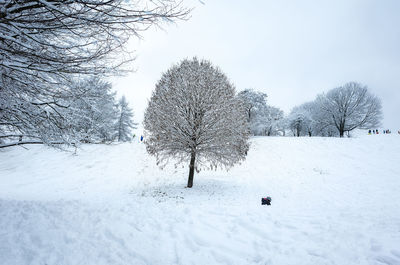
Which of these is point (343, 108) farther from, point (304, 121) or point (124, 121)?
point (124, 121)

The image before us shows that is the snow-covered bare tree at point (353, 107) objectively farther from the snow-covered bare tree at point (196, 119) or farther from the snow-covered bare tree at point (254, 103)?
the snow-covered bare tree at point (196, 119)

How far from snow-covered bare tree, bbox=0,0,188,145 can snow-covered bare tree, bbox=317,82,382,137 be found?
3362 cm

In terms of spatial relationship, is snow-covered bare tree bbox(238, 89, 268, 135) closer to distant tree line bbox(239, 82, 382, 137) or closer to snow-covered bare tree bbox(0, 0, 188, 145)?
distant tree line bbox(239, 82, 382, 137)

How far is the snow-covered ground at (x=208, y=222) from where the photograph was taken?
379 centimetres

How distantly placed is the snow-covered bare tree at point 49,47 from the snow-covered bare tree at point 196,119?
5118 millimetres

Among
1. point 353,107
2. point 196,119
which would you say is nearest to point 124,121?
point 196,119

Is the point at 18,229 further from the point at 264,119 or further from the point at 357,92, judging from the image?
the point at 357,92

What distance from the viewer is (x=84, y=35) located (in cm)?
315

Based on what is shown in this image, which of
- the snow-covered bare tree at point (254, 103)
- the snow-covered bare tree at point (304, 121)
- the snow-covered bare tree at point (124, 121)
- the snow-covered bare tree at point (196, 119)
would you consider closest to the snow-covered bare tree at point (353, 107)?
the snow-covered bare tree at point (304, 121)

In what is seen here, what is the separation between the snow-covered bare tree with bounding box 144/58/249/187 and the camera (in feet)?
31.0

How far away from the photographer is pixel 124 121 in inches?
1183

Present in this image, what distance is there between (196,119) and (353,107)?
96.4 ft

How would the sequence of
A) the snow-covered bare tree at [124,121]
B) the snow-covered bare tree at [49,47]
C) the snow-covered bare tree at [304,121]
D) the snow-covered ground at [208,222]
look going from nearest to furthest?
1. the snow-covered bare tree at [49,47]
2. the snow-covered ground at [208,222]
3. the snow-covered bare tree at [124,121]
4. the snow-covered bare tree at [304,121]

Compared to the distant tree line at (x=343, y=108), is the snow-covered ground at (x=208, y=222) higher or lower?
lower
